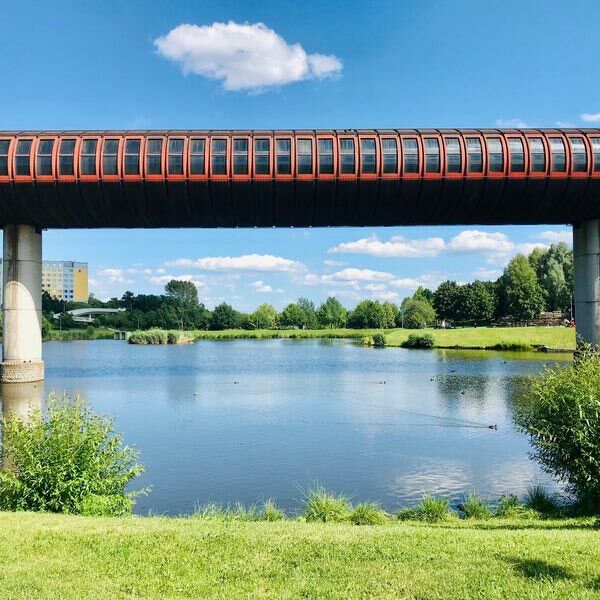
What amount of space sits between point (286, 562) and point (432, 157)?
42342mm

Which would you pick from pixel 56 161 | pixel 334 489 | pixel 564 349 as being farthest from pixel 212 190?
pixel 564 349

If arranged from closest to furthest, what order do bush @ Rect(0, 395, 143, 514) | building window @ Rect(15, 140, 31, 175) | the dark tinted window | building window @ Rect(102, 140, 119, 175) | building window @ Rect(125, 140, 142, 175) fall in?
bush @ Rect(0, 395, 143, 514)
building window @ Rect(15, 140, 31, 175)
building window @ Rect(102, 140, 119, 175)
building window @ Rect(125, 140, 142, 175)
the dark tinted window

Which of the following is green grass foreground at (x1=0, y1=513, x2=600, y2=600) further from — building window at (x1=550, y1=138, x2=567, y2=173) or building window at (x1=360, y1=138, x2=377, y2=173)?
building window at (x1=550, y1=138, x2=567, y2=173)

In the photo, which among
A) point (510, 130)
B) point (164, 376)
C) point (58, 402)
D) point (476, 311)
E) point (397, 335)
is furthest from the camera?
point (476, 311)

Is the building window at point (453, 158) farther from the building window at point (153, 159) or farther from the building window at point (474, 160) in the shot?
the building window at point (153, 159)

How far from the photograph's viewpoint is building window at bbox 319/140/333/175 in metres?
47.5

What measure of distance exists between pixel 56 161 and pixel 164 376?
21.2 metres

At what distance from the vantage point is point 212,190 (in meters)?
48.4

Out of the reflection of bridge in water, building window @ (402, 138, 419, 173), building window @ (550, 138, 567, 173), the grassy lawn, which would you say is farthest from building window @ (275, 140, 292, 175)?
the grassy lawn

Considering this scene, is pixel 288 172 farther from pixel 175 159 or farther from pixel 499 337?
pixel 499 337

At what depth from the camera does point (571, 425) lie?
52.6ft

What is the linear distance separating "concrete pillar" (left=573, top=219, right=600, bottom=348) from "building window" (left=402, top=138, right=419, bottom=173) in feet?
57.0

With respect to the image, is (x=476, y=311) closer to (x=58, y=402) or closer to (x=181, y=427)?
(x=181, y=427)

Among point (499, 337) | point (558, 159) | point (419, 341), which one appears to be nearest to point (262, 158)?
point (558, 159)
